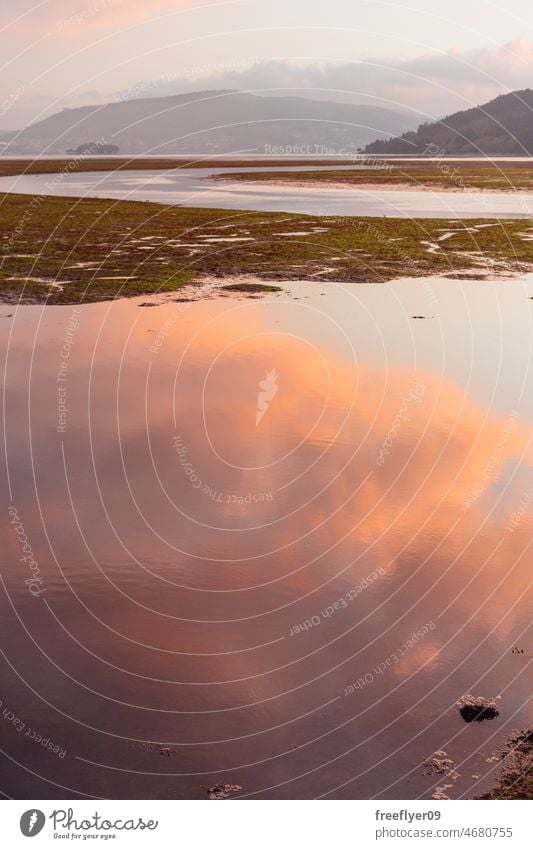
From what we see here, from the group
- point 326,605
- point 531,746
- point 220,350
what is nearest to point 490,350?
point 220,350

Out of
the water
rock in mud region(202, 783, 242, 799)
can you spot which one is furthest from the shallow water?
the water

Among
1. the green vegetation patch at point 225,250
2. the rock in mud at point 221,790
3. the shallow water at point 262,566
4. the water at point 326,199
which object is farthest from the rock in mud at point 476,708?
the water at point 326,199

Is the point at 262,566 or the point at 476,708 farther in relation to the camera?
the point at 262,566

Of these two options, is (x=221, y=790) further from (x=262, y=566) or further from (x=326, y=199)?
(x=326, y=199)

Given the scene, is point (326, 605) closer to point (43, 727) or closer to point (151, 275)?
point (43, 727)

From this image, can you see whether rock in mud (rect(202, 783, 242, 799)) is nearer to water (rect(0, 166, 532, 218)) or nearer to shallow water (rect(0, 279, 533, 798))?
shallow water (rect(0, 279, 533, 798))

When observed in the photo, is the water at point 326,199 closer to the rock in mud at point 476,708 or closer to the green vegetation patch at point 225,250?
the green vegetation patch at point 225,250

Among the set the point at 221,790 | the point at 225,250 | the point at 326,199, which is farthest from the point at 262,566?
the point at 326,199

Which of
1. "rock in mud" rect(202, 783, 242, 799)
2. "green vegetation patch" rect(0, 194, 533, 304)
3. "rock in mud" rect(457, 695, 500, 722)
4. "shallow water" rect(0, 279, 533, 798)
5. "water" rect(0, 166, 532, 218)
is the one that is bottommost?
"rock in mud" rect(202, 783, 242, 799)
